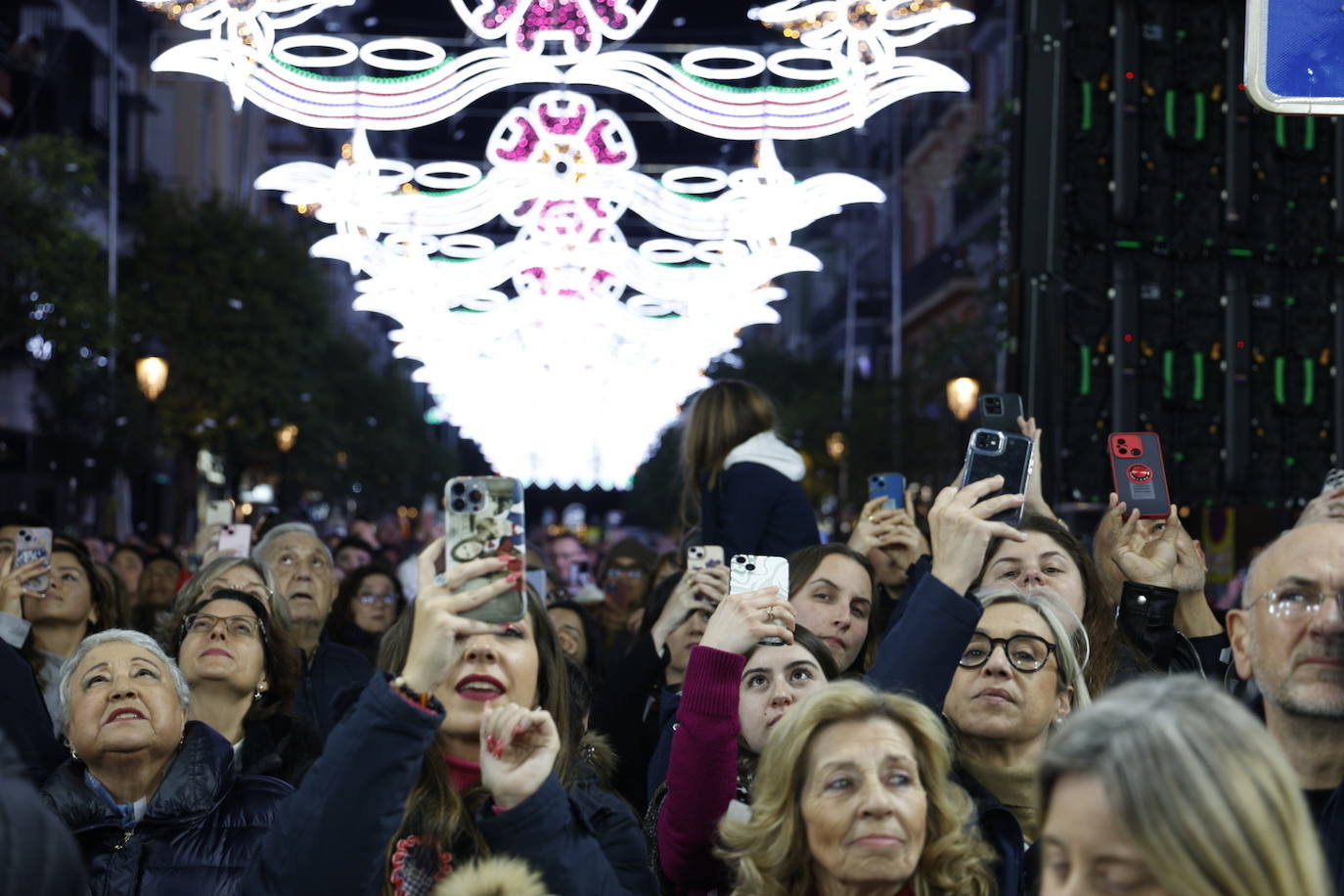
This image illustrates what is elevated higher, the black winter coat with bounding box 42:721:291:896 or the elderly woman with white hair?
the elderly woman with white hair

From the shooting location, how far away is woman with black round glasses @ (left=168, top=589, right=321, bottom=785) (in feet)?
19.7

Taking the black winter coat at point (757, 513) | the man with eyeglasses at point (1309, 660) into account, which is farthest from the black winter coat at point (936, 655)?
the black winter coat at point (757, 513)

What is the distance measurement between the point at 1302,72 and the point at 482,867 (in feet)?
9.54

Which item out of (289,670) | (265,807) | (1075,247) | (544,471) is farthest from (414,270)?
(544,471)

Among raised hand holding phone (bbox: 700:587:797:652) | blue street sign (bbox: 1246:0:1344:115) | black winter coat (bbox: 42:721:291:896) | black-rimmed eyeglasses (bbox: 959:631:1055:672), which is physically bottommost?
black winter coat (bbox: 42:721:291:896)

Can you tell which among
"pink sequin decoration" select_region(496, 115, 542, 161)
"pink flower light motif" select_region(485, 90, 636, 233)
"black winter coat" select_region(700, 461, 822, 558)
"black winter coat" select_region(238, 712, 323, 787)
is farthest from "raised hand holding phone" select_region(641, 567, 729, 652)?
"pink sequin decoration" select_region(496, 115, 542, 161)

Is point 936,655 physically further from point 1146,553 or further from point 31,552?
point 31,552

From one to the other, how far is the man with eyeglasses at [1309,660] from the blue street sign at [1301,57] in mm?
1387

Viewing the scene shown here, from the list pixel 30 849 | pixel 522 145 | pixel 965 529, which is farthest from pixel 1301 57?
pixel 522 145

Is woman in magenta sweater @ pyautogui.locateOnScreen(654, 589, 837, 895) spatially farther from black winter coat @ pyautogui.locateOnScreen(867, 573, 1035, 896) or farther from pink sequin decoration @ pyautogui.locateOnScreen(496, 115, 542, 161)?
pink sequin decoration @ pyautogui.locateOnScreen(496, 115, 542, 161)

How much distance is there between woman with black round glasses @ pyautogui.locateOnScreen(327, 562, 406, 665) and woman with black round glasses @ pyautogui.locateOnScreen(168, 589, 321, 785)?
8.74 feet

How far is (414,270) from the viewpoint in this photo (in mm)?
12617

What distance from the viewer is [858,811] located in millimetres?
3740

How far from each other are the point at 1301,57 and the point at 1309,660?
1.76m
